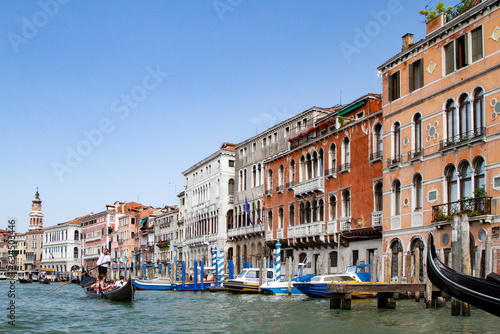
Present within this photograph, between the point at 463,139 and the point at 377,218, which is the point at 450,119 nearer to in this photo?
the point at 463,139

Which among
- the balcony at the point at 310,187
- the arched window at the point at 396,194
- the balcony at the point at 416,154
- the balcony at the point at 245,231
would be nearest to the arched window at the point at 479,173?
the balcony at the point at 416,154

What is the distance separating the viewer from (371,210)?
23.6 m

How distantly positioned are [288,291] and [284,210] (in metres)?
8.16

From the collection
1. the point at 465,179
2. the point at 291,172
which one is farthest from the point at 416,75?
the point at 291,172

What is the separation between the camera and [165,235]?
175ft

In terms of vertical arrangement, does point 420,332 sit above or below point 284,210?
below

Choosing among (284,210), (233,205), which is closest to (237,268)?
(233,205)

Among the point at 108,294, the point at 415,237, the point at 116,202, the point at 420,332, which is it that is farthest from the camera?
the point at 116,202

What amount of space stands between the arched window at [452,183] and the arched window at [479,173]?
0.82 metres

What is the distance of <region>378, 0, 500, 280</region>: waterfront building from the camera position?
17.2 metres

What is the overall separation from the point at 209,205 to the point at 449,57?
2530cm

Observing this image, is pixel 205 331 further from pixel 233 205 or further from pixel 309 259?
pixel 233 205

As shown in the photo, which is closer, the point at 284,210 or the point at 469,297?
the point at 469,297

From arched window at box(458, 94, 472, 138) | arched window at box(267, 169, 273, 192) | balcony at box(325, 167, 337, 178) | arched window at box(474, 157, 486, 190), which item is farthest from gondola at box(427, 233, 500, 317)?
arched window at box(267, 169, 273, 192)
